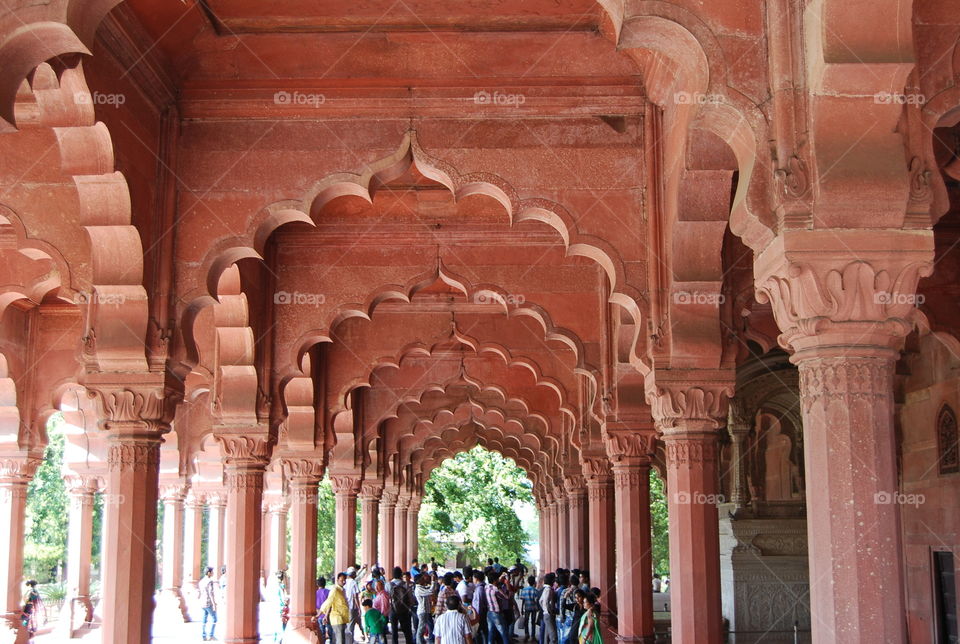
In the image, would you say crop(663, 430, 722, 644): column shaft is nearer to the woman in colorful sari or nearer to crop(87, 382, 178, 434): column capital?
the woman in colorful sari

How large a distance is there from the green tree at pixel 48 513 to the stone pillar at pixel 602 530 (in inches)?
1323

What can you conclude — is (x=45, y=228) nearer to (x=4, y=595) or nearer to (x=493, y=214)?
(x=493, y=214)

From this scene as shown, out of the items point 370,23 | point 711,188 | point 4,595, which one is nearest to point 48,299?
point 4,595

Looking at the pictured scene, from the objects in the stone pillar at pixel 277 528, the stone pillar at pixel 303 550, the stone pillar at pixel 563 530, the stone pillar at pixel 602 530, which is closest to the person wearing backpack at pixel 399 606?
the stone pillar at pixel 303 550

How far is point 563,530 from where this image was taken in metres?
27.5

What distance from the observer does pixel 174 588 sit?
84.3ft

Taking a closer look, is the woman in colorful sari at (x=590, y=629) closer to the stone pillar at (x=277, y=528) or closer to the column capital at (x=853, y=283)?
the column capital at (x=853, y=283)

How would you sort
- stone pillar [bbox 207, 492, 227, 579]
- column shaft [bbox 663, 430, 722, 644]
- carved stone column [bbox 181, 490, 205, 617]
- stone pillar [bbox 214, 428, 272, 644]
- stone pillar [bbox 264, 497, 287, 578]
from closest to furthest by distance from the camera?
1. column shaft [bbox 663, 430, 722, 644]
2. stone pillar [bbox 214, 428, 272, 644]
3. stone pillar [bbox 207, 492, 227, 579]
4. carved stone column [bbox 181, 490, 205, 617]
5. stone pillar [bbox 264, 497, 287, 578]

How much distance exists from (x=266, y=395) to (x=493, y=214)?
135 inches

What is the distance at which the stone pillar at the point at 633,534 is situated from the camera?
12.5m

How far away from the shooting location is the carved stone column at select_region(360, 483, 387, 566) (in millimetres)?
25188

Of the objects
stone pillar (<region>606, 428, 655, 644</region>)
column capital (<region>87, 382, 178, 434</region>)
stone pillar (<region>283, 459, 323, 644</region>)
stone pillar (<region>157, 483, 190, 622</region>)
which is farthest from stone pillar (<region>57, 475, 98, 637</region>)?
column capital (<region>87, 382, 178, 434</region>)

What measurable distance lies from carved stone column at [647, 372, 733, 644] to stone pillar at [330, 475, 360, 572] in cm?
1261

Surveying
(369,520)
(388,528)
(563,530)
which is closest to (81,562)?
(369,520)
